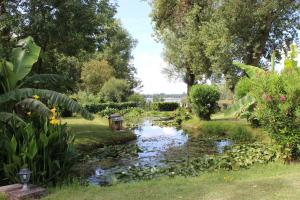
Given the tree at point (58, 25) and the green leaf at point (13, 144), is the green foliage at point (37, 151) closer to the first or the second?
the green leaf at point (13, 144)

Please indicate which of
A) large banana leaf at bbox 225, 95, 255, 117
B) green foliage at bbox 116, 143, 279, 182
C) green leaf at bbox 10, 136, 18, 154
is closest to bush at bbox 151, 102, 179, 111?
large banana leaf at bbox 225, 95, 255, 117

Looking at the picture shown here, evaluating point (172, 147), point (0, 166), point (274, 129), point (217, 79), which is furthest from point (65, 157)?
point (217, 79)

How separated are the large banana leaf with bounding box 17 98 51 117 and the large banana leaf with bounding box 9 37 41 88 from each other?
1.07 metres

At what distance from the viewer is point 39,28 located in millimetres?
16406

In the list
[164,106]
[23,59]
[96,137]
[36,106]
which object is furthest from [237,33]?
[164,106]

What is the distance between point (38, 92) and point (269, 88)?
6.60 m

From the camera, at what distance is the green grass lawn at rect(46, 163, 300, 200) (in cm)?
729

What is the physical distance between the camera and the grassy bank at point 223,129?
19.0m

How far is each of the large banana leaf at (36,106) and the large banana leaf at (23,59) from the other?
3.51 ft

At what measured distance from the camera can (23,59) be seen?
11812 millimetres

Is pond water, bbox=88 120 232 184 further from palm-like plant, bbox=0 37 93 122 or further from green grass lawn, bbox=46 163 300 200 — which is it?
green grass lawn, bbox=46 163 300 200

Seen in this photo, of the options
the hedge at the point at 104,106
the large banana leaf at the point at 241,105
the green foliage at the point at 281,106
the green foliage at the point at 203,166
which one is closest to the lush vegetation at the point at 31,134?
the green foliage at the point at 203,166

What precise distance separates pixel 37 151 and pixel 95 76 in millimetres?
51310

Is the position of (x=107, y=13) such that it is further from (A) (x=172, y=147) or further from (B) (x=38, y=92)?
(B) (x=38, y=92)
